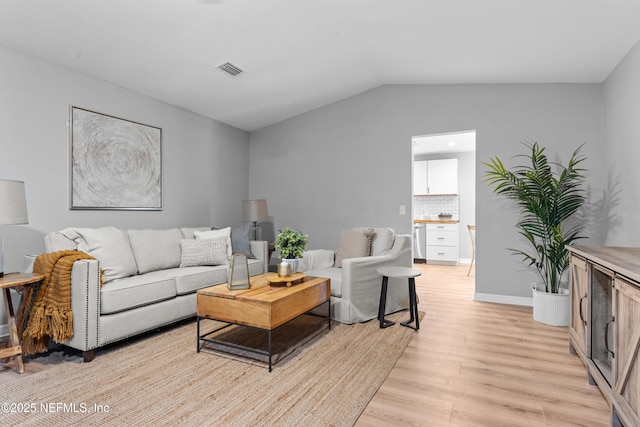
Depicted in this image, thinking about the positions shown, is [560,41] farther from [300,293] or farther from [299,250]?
[300,293]

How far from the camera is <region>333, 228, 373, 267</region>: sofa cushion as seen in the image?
377cm

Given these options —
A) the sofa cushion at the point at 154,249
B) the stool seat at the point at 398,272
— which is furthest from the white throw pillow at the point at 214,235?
the stool seat at the point at 398,272

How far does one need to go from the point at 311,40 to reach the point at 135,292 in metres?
2.78

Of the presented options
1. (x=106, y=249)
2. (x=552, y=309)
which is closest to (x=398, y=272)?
(x=552, y=309)

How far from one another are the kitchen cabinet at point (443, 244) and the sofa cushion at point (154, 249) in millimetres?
5139

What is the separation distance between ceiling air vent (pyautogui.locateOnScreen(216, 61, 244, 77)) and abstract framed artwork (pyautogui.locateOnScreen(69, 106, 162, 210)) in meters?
1.15

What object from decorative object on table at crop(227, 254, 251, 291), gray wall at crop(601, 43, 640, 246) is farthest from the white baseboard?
decorative object on table at crop(227, 254, 251, 291)

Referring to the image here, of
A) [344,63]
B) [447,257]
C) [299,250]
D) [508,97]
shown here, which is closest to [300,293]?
[299,250]

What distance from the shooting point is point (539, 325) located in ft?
11.0

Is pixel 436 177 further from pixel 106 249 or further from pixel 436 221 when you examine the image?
pixel 106 249

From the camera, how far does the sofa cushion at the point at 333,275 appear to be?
3.37 metres

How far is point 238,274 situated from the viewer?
2674 mm

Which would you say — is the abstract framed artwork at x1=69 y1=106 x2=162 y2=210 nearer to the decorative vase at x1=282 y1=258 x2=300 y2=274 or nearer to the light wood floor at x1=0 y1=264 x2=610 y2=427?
the light wood floor at x1=0 y1=264 x2=610 y2=427

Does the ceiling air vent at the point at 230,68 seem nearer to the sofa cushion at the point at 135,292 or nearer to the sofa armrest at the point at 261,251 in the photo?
the sofa armrest at the point at 261,251
